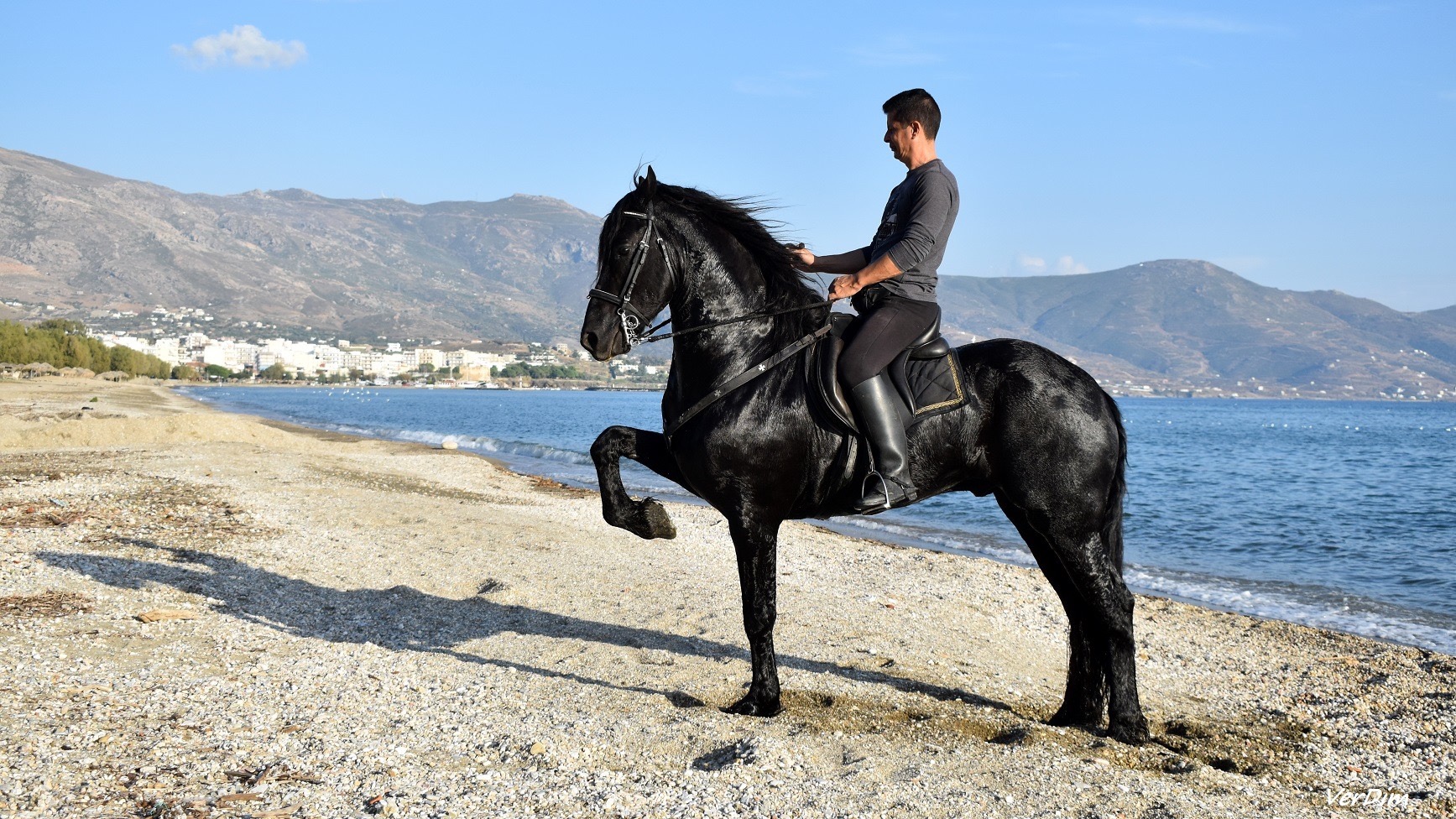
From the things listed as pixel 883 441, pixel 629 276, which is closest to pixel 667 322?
pixel 629 276

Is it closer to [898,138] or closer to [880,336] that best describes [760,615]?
[880,336]

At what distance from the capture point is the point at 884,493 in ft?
21.4

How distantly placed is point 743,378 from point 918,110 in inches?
88.2

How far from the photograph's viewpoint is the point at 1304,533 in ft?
80.1

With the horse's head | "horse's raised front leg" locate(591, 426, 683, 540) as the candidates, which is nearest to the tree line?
"horse's raised front leg" locate(591, 426, 683, 540)

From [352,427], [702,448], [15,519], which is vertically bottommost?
[352,427]

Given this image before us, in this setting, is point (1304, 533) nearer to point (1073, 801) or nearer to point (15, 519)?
point (1073, 801)

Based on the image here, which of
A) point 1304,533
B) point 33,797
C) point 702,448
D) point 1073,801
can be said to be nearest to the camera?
point 33,797

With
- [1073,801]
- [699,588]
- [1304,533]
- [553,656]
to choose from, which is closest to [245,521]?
[699,588]

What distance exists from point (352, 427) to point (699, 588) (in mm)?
53137

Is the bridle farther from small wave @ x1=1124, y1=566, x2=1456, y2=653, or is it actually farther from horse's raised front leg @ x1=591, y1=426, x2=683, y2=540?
small wave @ x1=1124, y1=566, x2=1456, y2=653

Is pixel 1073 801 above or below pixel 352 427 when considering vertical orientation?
above

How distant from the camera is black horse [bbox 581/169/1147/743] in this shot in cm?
654

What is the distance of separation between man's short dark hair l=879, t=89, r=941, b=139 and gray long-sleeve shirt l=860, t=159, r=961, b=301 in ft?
0.90
